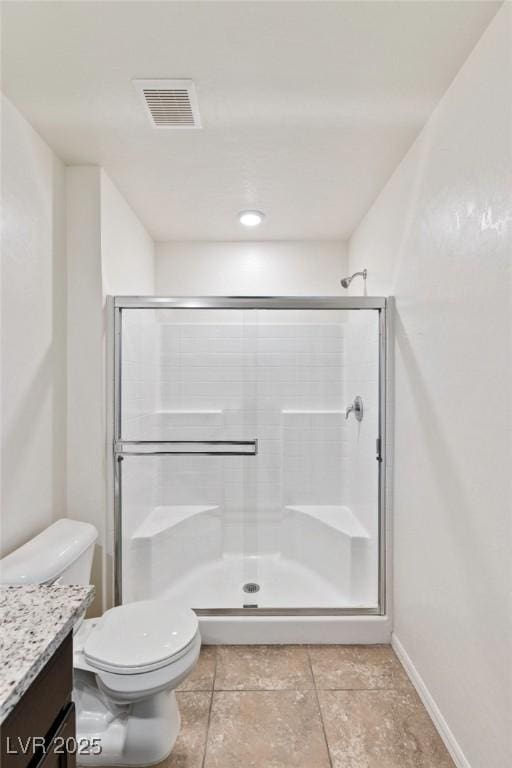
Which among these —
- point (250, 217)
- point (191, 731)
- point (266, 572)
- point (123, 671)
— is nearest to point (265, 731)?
point (191, 731)

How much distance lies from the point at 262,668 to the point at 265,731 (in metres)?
0.35

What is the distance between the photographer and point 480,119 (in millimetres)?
1280

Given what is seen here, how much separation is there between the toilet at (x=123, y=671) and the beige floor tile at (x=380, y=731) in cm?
61

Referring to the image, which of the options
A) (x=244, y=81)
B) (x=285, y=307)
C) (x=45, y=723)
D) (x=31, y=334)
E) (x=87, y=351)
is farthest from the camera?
(x=285, y=307)

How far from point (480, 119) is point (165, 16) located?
3.27ft

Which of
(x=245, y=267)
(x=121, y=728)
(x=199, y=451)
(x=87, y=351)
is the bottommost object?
(x=121, y=728)

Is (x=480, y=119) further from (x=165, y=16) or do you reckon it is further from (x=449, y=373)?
(x=165, y=16)

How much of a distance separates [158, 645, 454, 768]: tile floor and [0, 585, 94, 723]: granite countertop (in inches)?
38.0

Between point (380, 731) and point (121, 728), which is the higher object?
point (121, 728)

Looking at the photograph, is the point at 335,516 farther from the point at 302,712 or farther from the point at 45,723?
the point at 45,723

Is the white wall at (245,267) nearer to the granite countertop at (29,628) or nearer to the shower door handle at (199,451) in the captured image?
the shower door handle at (199,451)

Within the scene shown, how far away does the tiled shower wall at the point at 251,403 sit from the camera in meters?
2.30

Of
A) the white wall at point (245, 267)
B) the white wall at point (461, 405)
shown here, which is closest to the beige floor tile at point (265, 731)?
the white wall at point (461, 405)

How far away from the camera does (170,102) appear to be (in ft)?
5.06
